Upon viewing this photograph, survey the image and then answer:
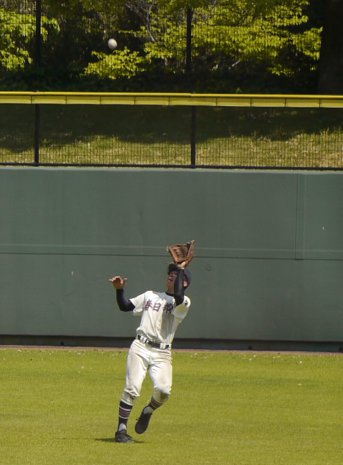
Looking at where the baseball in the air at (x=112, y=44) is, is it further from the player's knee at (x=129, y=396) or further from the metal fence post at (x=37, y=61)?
the player's knee at (x=129, y=396)

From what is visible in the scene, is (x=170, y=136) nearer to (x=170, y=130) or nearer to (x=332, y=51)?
(x=170, y=130)

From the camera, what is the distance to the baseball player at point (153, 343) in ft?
32.3

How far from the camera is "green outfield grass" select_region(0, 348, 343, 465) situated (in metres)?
9.41

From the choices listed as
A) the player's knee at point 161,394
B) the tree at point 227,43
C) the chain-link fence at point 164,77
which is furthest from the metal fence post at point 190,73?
the player's knee at point 161,394

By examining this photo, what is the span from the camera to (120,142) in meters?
18.7

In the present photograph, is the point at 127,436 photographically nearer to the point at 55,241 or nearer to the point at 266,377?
the point at 266,377

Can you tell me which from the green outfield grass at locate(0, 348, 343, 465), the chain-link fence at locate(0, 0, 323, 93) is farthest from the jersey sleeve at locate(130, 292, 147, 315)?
the chain-link fence at locate(0, 0, 323, 93)

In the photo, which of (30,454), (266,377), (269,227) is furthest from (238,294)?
(30,454)

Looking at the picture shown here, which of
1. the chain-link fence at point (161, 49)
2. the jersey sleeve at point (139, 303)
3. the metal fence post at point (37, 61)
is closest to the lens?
the jersey sleeve at point (139, 303)

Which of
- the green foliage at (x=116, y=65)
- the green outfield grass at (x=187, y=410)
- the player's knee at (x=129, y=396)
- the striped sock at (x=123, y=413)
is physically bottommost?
the green outfield grass at (x=187, y=410)

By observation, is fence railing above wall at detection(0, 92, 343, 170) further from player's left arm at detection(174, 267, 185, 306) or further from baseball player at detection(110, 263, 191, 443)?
player's left arm at detection(174, 267, 185, 306)

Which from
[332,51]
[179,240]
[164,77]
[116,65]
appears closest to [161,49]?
[164,77]

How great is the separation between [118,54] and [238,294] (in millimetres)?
7757

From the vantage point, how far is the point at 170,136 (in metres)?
18.6
